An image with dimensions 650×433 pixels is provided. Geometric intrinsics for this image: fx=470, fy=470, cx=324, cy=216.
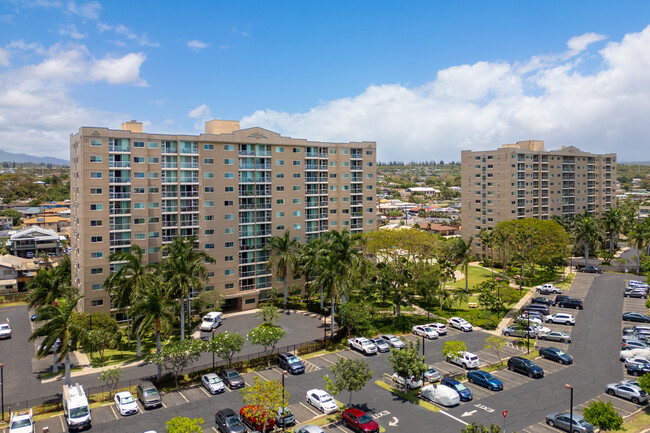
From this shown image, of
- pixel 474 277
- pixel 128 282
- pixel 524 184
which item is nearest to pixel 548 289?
pixel 474 277

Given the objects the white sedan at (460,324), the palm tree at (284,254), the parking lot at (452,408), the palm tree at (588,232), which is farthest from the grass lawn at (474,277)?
the palm tree at (284,254)

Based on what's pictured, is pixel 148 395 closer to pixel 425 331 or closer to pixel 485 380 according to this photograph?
pixel 485 380

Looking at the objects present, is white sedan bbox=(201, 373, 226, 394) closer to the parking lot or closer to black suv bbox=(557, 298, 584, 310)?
the parking lot

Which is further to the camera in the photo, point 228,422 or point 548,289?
point 548,289

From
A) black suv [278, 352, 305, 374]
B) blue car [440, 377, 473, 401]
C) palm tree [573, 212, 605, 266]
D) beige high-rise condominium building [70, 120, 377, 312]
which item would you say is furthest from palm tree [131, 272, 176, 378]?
palm tree [573, 212, 605, 266]

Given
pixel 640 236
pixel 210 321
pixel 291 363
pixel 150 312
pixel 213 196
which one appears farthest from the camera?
pixel 640 236

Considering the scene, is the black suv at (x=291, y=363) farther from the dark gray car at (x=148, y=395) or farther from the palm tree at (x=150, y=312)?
the dark gray car at (x=148, y=395)

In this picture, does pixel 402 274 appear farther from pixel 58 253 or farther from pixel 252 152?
pixel 58 253
